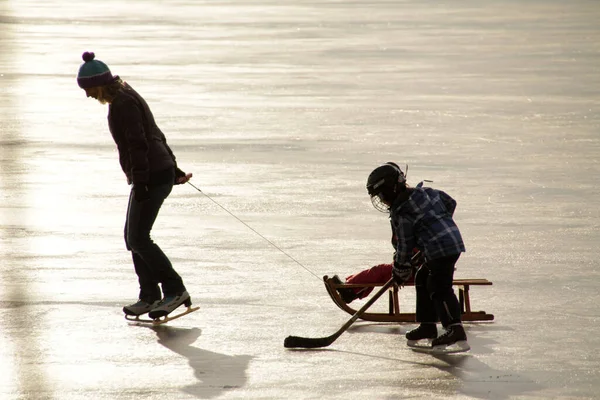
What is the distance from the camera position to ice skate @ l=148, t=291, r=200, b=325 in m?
8.93

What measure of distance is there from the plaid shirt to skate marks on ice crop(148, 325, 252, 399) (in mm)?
1131

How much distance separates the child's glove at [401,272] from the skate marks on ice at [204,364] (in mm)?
991

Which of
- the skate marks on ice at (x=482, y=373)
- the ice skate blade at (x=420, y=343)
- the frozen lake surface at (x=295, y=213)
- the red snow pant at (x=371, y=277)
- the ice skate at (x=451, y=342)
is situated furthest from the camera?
the red snow pant at (x=371, y=277)

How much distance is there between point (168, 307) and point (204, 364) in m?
1.02

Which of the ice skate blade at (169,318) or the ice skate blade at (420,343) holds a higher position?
the ice skate blade at (169,318)

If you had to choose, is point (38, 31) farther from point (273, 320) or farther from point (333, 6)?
point (273, 320)

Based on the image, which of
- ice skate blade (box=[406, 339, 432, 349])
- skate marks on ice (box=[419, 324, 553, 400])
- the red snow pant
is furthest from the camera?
the red snow pant

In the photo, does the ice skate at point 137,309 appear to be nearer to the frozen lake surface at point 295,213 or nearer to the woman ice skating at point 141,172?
the woman ice skating at point 141,172

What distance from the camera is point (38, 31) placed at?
102 feet

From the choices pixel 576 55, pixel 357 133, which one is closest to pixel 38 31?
pixel 576 55

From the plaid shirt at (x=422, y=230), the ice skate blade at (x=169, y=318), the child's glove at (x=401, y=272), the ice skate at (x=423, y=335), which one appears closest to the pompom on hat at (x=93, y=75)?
the ice skate blade at (x=169, y=318)

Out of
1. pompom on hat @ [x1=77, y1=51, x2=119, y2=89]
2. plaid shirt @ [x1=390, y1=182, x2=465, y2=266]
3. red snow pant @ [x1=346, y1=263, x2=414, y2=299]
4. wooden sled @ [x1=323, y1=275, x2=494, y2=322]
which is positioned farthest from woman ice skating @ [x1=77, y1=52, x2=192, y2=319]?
plaid shirt @ [x1=390, y1=182, x2=465, y2=266]

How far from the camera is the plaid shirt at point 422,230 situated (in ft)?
26.9

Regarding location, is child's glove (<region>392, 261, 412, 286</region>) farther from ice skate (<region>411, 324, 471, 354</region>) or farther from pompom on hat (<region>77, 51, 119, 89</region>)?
pompom on hat (<region>77, 51, 119, 89</region>)
